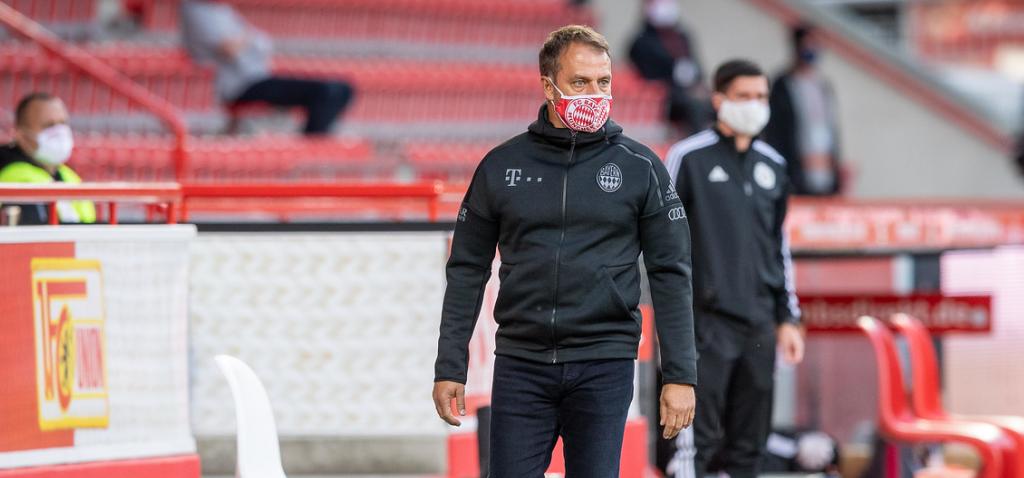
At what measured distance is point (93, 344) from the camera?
5246 mm

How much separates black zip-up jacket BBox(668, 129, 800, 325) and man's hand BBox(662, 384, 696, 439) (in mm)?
1709

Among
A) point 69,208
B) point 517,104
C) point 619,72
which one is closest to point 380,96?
point 517,104

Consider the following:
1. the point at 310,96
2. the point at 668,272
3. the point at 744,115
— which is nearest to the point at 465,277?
the point at 668,272

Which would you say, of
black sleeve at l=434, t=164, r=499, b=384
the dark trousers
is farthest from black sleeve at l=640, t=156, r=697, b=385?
the dark trousers

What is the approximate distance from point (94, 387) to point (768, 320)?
2.63 meters

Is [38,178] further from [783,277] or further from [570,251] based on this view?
[570,251]

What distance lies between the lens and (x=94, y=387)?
5242 millimetres

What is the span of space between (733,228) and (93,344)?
251 centimetres

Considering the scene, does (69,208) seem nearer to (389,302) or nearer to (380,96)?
(389,302)

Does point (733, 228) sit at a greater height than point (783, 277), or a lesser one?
greater

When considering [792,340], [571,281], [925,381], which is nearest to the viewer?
[571,281]

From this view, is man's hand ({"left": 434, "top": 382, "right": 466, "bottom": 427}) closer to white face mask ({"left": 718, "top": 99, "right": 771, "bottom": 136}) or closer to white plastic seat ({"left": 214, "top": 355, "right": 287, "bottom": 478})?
white plastic seat ({"left": 214, "top": 355, "right": 287, "bottom": 478})

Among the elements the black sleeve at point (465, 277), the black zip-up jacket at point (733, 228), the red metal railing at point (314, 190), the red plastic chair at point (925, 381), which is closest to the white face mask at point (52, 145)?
the red metal railing at point (314, 190)

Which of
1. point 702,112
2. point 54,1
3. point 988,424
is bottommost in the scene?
point 988,424
